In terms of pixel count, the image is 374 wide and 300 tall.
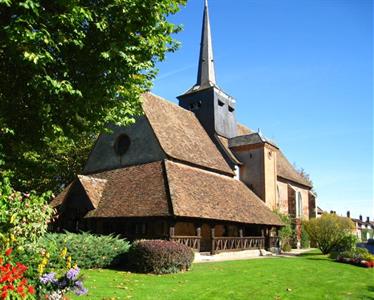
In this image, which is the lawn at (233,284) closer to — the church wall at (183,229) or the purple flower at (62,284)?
the purple flower at (62,284)

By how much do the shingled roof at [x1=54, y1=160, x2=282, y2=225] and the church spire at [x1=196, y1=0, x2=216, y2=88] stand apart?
10.4 m

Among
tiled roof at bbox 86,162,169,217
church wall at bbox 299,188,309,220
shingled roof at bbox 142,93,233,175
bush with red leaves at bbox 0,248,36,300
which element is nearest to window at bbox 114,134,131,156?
tiled roof at bbox 86,162,169,217

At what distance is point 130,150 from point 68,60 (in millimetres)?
14850

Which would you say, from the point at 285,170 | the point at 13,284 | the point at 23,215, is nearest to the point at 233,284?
the point at 23,215

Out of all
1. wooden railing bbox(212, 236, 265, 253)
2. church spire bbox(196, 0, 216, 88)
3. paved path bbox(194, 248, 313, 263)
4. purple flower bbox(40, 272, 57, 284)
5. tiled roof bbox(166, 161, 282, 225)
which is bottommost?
paved path bbox(194, 248, 313, 263)

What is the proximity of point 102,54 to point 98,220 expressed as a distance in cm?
Result: 1363

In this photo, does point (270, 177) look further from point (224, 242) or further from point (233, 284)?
point (233, 284)

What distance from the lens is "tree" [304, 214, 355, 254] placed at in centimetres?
2519

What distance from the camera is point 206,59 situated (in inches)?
1292

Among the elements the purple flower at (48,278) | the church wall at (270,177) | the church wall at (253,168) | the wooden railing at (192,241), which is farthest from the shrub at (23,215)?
the church wall at (270,177)

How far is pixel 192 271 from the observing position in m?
14.9

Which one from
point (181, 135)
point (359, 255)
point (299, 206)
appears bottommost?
point (359, 255)

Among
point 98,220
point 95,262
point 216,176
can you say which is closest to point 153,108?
point 216,176

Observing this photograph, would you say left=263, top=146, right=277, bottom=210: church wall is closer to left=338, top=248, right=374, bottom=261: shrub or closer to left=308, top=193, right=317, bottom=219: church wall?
left=338, top=248, right=374, bottom=261: shrub
